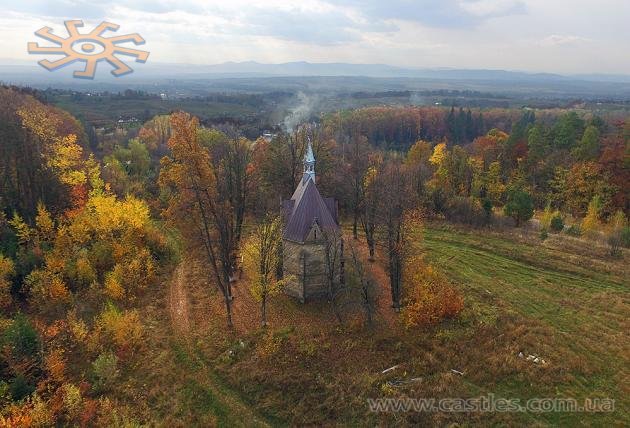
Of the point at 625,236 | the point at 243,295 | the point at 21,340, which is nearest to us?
the point at 21,340

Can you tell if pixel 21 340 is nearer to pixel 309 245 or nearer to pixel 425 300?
pixel 309 245

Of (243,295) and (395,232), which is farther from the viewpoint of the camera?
(243,295)

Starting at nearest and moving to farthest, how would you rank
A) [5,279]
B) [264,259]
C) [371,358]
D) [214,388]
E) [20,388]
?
[20,388] → [214,388] → [371,358] → [264,259] → [5,279]

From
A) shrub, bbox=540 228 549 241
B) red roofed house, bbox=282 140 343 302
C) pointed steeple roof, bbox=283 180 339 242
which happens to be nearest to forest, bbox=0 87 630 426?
shrub, bbox=540 228 549 241

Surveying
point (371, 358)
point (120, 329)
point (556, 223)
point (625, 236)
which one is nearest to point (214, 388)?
point (120, 329)

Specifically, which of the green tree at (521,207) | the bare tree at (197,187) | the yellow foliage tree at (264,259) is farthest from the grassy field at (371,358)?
the green tree at (521,207)

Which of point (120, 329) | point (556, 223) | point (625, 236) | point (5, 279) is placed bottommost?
point (120, 329)

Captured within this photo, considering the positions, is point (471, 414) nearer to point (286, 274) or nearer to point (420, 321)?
point (420, 321)
